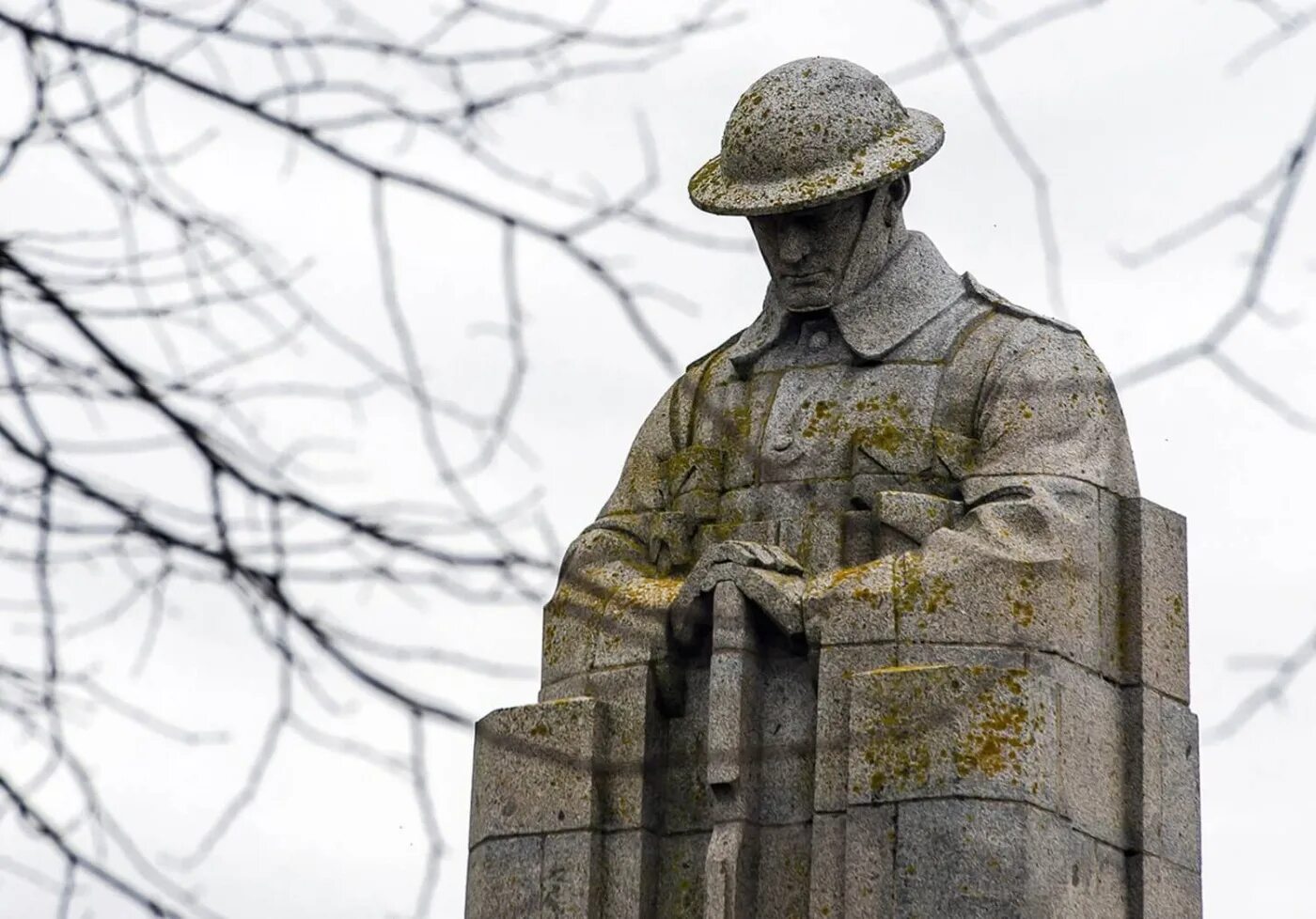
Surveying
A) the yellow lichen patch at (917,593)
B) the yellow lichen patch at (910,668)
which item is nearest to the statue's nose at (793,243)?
the yellow lichen patch at (917,593)

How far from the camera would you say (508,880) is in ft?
48.0

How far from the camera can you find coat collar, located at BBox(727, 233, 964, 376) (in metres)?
15.0

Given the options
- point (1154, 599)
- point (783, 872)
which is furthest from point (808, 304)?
point (783, 872)

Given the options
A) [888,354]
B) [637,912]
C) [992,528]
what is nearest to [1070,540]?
[992,528]

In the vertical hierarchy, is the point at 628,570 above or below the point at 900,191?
below

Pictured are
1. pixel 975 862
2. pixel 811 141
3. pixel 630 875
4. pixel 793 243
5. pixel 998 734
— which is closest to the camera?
pixel 975 862

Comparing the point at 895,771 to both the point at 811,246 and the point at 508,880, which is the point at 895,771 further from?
the point at 811,246

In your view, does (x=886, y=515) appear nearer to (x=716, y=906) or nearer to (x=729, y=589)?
(x=729, y=589)

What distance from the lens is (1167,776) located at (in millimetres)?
14523

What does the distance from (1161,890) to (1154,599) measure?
1205 mm

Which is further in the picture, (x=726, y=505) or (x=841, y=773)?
(x=726, y=505)

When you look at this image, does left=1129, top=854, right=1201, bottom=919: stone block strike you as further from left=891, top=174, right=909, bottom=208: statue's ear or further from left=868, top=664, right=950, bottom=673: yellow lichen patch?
left=891, top=174, right=909, bottom=208: statue's ear

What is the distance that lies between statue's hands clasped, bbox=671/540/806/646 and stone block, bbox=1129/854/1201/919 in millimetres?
1682

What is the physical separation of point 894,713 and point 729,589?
92 centimetres
